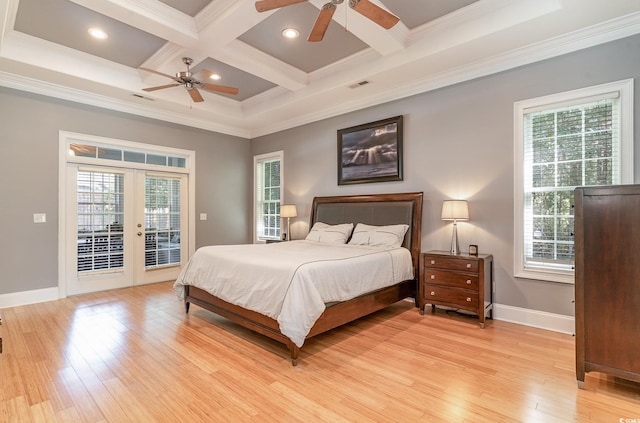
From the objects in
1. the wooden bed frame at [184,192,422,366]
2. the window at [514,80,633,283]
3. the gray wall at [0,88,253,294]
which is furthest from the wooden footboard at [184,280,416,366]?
the gray wall at [0,88,253,294]

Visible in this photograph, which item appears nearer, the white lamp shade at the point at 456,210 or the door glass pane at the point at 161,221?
the white lamp shade at the point at 456,210

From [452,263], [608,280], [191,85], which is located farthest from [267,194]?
[608,280]

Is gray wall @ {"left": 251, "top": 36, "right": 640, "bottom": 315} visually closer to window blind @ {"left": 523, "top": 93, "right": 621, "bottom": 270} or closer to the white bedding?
window blind @ {"left": 523, "top": 93, "right": 621, "bottom": 270}

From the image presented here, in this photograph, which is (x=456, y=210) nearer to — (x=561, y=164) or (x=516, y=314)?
(x=561, y=164)

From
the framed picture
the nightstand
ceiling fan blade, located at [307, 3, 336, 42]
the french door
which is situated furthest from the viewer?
the french door

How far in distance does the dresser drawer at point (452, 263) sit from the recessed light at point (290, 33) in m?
3.03

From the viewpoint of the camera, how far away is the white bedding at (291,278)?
2.54 metres

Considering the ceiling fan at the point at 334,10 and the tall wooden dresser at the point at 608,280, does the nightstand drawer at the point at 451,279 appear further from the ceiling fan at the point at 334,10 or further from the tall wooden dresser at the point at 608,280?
the ceiling fan at the point at 334,10

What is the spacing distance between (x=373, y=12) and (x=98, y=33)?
3.24 m

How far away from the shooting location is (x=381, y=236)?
164 inches

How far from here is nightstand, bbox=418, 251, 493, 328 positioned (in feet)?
11.1

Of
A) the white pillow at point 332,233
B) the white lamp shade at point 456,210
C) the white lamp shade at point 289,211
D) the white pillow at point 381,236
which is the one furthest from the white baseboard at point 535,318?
the white lamp shade at point 289,211

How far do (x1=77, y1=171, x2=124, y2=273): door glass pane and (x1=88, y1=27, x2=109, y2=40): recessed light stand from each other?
2032 millimetres

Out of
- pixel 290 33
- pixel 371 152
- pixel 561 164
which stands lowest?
pixel 561 164
